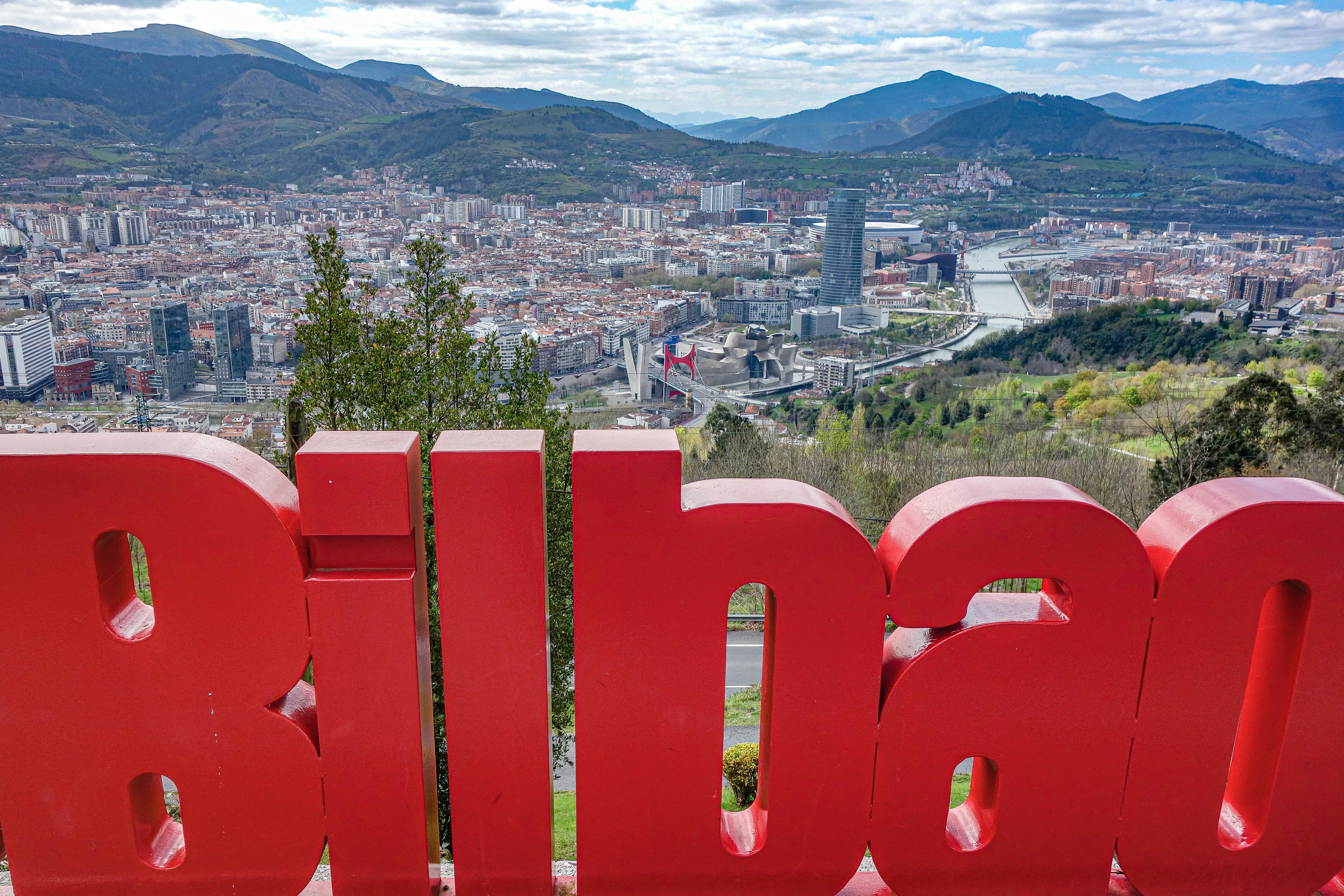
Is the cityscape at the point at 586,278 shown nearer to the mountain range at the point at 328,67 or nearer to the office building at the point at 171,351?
the office building at the point at 171,351

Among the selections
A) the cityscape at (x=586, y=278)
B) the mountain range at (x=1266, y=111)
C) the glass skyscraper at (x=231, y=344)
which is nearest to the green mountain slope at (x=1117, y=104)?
the mountain range at (x=1266, y=111)

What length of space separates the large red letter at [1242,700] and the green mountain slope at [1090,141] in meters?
81.0

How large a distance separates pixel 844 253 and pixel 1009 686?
63.3 metres

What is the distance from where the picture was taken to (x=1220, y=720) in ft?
6.62

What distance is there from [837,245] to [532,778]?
64593 mm

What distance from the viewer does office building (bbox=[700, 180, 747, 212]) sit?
74438 millimetres

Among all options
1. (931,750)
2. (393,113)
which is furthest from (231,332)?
(393,113)

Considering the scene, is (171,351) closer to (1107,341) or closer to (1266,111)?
(1107,341)

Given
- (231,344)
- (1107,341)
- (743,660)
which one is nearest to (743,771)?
→ (743,660)

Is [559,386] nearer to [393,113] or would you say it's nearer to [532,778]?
[532,778]

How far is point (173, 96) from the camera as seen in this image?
63.0 metres

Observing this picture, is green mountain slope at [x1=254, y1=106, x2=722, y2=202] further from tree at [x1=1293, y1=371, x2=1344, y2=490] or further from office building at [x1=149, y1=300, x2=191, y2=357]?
tree at [x1=1293, y1=371, x2=1344, y2=490]

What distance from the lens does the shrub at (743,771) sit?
8.12 metres

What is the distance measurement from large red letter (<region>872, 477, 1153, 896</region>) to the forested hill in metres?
39.1
